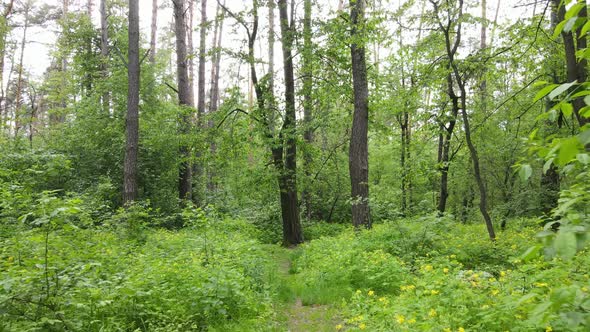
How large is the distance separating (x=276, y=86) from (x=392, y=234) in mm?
5820

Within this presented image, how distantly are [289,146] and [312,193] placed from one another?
5.45m

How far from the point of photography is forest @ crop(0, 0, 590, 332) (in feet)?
11.4

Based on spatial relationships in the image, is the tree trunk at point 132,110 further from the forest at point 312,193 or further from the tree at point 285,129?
the tree at point 285,129

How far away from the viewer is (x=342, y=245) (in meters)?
7.86

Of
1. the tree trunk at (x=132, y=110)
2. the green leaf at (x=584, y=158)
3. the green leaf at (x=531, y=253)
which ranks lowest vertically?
the green leaf at (x=531, y=253)

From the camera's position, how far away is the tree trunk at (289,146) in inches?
411

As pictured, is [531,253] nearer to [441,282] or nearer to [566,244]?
[566,244]

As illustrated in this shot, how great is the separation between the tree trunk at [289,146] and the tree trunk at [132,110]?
4445 millimetres

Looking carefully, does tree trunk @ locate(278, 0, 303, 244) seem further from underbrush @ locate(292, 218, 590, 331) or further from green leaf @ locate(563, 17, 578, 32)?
green leaf @ locate(563, 17, 578, 32)

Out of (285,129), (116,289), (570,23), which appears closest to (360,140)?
(285,129)

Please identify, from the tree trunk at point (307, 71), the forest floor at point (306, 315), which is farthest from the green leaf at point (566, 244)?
the tree trunk at point (307, 71)

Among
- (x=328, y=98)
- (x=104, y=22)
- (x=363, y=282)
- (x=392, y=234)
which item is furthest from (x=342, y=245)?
(x=104, y=22)

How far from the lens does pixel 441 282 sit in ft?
14.3

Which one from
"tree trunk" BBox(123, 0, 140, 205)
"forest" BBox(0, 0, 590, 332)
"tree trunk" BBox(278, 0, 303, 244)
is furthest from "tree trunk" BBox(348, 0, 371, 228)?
"tree trunk" BBox(123, 0, 140, 205)
